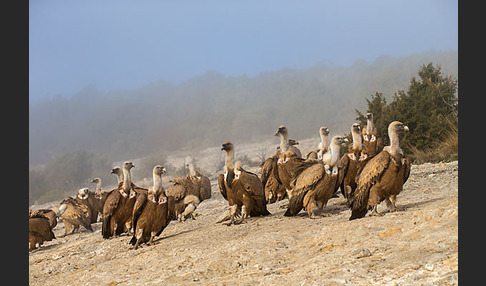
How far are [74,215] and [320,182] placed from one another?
7.79 meters

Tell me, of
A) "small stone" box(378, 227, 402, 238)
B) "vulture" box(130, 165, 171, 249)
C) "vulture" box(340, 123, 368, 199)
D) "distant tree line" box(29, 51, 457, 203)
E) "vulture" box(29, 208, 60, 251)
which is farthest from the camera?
"distant tree line" box(29, 51, 457, 203)

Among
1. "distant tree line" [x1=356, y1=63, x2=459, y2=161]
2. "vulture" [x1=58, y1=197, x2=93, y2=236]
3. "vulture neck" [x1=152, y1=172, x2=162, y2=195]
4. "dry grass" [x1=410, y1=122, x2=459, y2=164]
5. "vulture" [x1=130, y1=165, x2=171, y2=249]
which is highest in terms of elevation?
"distant tree line" [x1=356, y1=63, x2=459, y2=161]

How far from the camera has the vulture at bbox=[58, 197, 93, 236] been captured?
611 inches

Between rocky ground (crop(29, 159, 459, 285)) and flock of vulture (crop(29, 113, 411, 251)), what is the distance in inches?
12.0

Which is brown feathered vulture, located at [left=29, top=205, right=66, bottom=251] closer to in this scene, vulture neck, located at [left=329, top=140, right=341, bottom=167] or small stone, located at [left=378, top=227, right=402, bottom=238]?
vulture neck, located at [left=329, top=140, right=341, bottom=167]

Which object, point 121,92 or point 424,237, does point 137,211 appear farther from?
point 121,92

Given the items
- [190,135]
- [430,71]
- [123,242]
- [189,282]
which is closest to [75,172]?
[190,135]

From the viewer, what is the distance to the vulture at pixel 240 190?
11.4 meters

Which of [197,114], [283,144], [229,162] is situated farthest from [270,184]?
[197,114]

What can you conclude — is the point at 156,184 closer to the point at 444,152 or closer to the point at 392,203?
the point at 392,203

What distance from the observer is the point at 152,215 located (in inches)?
412

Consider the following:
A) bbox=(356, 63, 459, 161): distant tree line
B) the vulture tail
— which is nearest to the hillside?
bbox=(356, 63, 459, 161): distant tree line

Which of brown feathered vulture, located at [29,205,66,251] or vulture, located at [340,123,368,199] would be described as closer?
vulture, located at [340,123,368,199]

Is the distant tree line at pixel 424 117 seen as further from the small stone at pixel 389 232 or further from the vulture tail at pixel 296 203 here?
the small stone at pixel 389 232
